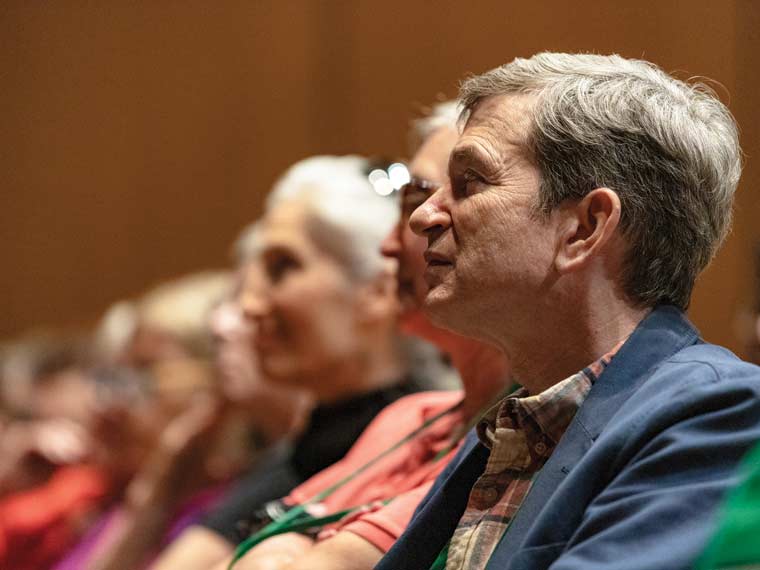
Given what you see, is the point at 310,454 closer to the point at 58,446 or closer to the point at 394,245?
the point at 394,245

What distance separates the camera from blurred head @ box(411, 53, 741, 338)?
135cm

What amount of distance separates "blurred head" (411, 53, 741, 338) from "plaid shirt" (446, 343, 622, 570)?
3.8 inches

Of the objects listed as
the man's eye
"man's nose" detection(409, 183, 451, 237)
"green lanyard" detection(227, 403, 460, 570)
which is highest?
the man's eye

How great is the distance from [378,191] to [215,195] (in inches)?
102

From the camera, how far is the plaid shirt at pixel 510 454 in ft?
4.35

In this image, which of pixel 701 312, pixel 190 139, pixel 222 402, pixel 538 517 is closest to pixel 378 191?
pixel 701 312

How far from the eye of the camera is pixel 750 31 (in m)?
2.19

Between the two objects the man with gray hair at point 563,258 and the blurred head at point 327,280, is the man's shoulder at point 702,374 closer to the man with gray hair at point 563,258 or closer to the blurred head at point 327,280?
the man with gray hair at point 563,258

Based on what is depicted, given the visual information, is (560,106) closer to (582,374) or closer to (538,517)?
(582,374)

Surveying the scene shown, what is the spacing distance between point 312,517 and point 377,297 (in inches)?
29.2

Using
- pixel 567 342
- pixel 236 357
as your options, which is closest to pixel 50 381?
pixel 236 357

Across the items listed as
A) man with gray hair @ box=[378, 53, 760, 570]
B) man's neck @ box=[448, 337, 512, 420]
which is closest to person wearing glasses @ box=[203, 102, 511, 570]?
man's neck @ box=[448, 337, 512, 420]

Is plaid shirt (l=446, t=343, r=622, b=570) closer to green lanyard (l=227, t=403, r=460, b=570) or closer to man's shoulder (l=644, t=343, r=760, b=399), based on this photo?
man's shoulder (l=644, t=343, r=760, b=399)

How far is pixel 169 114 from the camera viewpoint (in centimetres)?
511
